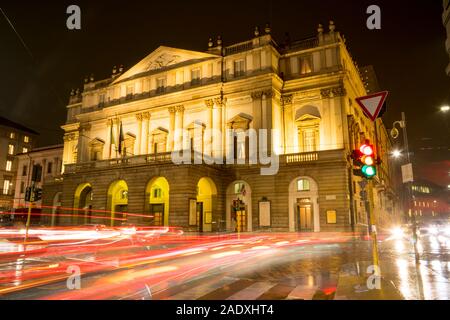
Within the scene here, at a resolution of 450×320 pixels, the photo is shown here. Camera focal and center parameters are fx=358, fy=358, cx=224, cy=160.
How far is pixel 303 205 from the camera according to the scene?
30.9 m

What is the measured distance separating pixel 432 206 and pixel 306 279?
141373mm

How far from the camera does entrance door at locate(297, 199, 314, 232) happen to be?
1209 inches

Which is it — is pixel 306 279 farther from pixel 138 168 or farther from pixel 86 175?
pixel 86 175

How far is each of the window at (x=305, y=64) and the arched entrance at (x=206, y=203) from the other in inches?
548

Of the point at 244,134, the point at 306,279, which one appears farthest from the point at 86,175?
the point at 306,279

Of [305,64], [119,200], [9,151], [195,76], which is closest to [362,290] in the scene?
[305,64]

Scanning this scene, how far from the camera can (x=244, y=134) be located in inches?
1331

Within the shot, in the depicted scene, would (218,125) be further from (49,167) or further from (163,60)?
(49,167)

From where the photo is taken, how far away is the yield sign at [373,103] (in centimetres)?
848

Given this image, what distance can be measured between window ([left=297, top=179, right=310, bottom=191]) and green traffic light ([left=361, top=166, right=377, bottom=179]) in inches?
894

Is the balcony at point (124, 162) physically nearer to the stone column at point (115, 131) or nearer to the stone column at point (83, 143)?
the stone column at point (115, 131)

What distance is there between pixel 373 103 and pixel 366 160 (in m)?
1.38

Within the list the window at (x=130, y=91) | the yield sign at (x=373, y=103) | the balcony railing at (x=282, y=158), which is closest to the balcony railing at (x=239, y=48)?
the balcony railing at (x=282, y=158)
